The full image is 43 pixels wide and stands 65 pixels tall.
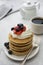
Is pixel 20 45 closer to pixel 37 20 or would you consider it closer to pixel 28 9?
pixel 37 20

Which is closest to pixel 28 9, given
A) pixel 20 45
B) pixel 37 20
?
pixel 37 20

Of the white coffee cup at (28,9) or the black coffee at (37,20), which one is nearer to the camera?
the black coffee at (37,20)

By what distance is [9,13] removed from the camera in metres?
1.05

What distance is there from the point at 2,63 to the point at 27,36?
13cm

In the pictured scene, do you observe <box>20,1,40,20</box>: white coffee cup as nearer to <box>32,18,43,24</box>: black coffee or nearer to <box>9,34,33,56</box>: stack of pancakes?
<box>32,18,43,24</box>: black coffee

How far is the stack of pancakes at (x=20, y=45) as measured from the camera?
2.02 feet

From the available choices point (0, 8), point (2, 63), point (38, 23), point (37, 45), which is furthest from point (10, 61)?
point (0, 8)

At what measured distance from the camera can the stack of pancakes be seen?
2.02 ft

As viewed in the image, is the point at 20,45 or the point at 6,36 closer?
the point at 20,45

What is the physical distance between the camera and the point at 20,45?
61cm

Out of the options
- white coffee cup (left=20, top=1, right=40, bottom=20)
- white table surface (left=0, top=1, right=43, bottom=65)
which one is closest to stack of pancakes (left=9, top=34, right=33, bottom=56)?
white table surface (left=0, top=1, right=43, bottom=65)

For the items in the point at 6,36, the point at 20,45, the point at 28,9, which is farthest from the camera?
the point at 28,9

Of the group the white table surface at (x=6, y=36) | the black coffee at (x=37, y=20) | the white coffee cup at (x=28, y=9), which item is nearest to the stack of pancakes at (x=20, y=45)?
the white table surface at (x=6, y=36)

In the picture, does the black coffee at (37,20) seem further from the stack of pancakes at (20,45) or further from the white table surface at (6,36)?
the stack of pancakes at (20,45)
